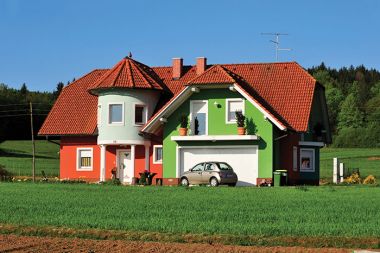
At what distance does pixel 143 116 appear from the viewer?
44375 millimetres

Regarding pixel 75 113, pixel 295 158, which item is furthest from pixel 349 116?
pixel 75 113

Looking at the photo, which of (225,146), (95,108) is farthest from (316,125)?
(95,108)

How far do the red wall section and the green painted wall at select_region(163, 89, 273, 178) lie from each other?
19.0 ft

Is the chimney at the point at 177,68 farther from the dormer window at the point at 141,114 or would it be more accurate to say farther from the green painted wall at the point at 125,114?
the dormer window at the point at 141,114

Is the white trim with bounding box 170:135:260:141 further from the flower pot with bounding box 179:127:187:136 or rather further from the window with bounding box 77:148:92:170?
the window with bounding box 77:148:92:170

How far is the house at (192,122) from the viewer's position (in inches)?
1608

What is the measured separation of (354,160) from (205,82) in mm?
42763

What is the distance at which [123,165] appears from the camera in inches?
1797

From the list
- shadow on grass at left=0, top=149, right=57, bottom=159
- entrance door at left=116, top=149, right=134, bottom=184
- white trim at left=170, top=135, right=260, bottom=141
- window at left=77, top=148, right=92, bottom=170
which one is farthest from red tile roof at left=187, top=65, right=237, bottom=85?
shadow on grass at left=0, top=149, right=57, bottom=159

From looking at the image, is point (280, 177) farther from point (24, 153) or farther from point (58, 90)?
point (58, 90)

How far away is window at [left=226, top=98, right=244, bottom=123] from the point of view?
41156mm

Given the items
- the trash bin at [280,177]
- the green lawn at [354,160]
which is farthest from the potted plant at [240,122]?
the green lawn at [354,160]

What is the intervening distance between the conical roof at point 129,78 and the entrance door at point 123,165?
4538 millimetres

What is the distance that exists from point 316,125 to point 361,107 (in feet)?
252
